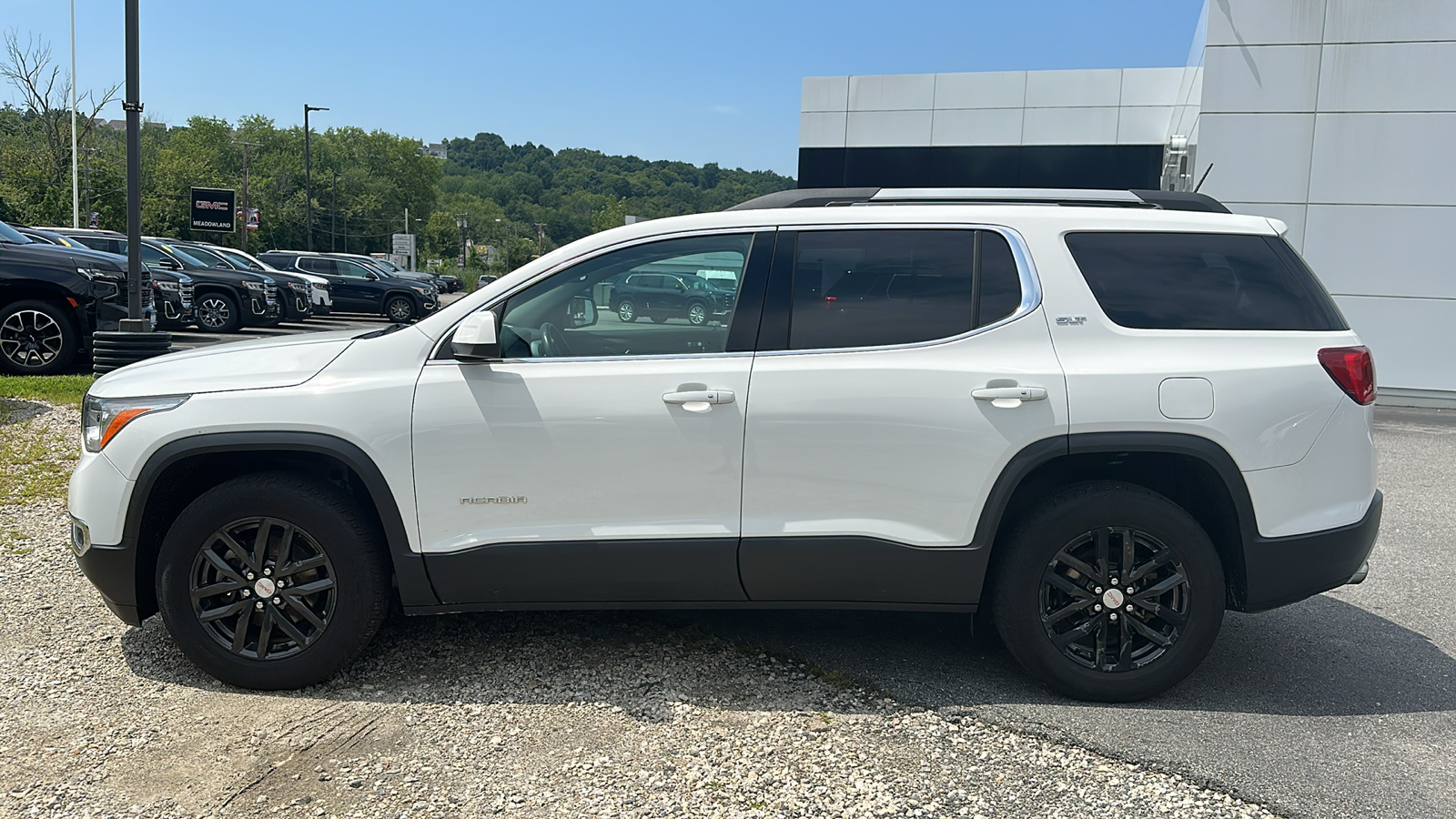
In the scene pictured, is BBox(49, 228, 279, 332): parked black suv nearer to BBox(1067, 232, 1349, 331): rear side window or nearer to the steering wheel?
the steering wheel

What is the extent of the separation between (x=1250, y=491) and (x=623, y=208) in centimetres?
7045

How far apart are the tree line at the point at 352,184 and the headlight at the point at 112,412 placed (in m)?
23.7

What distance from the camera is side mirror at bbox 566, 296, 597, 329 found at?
4.01m

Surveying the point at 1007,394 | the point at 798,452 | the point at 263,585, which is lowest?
the point at 263,585

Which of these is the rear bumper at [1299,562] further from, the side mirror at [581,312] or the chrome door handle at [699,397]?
the side mirror at [581,312]

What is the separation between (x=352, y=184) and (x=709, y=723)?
119247 millimetres

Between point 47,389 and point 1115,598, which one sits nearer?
point 1115,598

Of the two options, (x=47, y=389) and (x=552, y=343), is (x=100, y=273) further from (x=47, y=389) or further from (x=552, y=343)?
(x=552, y=343)

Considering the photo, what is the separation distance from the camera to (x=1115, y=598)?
393cm

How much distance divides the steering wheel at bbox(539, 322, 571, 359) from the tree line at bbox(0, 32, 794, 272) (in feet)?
77.3

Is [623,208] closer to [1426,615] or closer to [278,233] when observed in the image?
[278,233]

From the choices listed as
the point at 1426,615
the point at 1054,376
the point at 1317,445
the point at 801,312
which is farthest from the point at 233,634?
the point at 1426,615

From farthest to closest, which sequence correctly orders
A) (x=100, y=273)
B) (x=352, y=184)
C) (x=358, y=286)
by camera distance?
(x=352, y=184) → (x=358, y=286) → (x=100, y=273)

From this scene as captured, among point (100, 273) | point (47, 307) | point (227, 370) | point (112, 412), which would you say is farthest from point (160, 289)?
point (227, 370)
